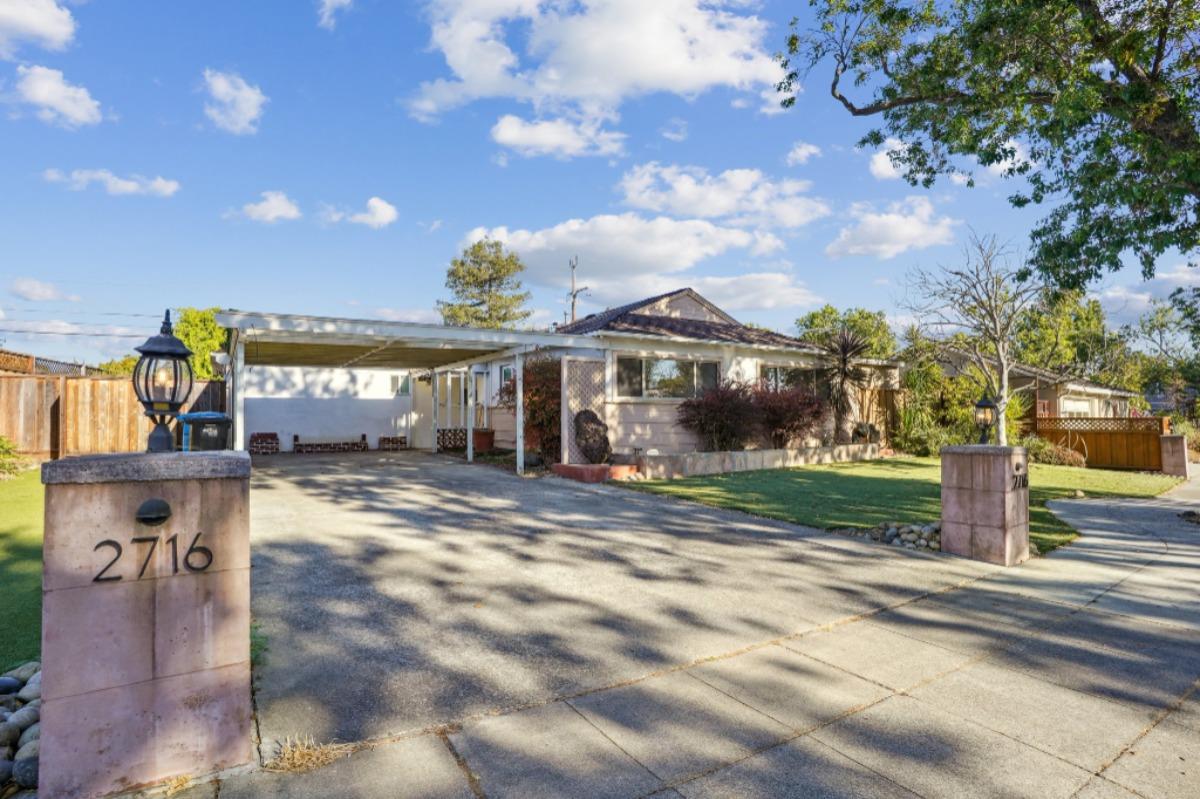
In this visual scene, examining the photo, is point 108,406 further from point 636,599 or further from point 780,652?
point 780,652

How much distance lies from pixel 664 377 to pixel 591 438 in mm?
3068

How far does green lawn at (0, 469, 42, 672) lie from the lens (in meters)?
3.74

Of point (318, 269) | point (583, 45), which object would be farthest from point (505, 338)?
point (318, 269)

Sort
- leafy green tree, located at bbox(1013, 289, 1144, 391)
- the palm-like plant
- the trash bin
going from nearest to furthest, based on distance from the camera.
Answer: the trash bin, the palm-like plant, leafy green tree, located at bbox(1013, 289, 1144, 391)

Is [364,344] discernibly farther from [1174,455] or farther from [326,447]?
[1174,455]

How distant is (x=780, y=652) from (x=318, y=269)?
22.8 metres

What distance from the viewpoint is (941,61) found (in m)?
9.27

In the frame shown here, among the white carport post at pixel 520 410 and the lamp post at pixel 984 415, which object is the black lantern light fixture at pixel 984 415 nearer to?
the lamp post at pixel 984 415

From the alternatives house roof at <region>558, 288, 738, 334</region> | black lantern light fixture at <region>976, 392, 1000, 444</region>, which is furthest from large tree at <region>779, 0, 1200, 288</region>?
house roof at <region>558, 288, 738, 334</region>

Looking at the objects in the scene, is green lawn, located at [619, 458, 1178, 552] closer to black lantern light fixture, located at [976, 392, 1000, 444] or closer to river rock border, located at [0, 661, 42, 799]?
black lantern light fixture, located at [976, 392, 1000, 444]

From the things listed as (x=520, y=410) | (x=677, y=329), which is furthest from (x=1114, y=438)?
(x=520, y=410)

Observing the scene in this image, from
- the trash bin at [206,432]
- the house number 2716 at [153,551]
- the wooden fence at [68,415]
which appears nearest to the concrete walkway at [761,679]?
the house number 2716 at [153,551]

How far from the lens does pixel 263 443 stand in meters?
19.1

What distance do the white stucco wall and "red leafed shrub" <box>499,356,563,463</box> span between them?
366 inches
